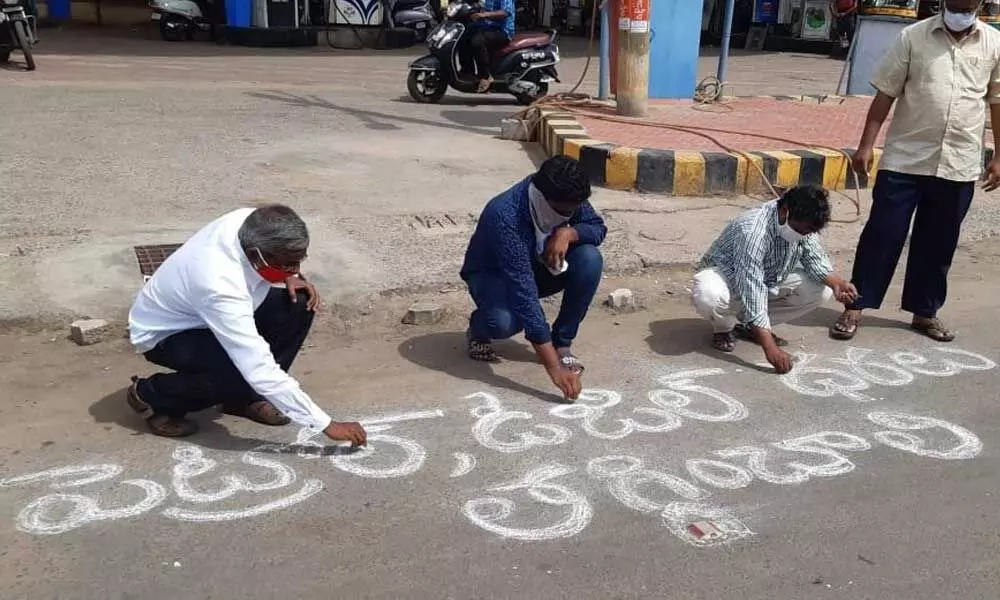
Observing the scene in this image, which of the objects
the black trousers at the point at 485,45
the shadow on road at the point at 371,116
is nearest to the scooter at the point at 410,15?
the black trousers at the point at 485,45

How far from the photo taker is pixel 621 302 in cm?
483

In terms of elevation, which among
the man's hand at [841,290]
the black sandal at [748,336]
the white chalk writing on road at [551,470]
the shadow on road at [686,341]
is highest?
the man's hand at [841,290]

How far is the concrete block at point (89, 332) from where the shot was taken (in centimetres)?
408

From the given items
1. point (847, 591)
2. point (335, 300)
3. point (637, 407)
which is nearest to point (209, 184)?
point (335, 300)

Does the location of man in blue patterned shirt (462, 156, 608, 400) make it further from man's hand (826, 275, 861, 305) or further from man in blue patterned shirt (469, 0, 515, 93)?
man in blue patterned shirt (469, 0, 515, 93)

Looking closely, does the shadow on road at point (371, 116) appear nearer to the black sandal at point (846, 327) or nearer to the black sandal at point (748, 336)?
the black sandal at point (748, 336)

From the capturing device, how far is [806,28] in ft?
60.2

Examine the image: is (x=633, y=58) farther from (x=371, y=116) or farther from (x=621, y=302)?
(x=621, y=302)

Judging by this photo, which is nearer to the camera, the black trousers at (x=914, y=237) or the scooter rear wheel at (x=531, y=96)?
the black trousers at (x=914, y=237)

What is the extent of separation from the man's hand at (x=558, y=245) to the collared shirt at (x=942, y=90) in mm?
1662

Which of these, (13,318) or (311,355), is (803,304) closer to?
(311,355)

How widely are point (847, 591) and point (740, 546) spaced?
32 centimetres

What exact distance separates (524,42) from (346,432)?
7.57 m

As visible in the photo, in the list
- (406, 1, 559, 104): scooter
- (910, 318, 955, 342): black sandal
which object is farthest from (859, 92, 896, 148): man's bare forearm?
(406, 1, 559, 104): scooter
